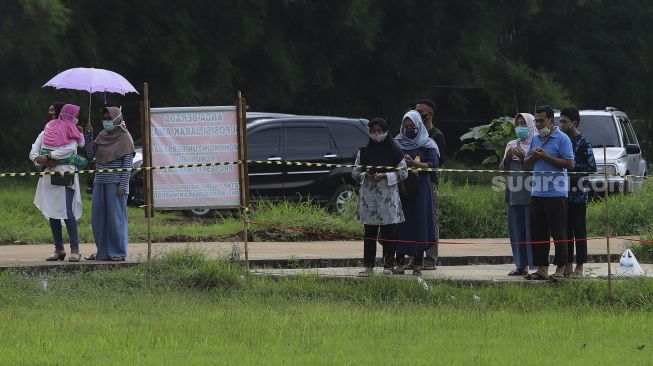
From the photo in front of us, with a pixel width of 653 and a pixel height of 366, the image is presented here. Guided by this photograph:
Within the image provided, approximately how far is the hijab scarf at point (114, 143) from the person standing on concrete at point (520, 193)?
4060 millimetres

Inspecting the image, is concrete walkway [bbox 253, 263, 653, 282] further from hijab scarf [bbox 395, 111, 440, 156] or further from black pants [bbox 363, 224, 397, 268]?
hijab scarf [bbox 395, 111, 440, 156]

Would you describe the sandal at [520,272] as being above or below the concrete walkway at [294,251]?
below

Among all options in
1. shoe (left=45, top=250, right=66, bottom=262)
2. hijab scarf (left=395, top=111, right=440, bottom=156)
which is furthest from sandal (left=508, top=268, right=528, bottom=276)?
shoe (left=45, top=250, right=66, bottom=262)

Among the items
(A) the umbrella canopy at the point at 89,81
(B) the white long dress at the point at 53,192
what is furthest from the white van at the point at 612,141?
(B) the white long dress at the point at 53,192

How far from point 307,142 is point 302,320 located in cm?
1164

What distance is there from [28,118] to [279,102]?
7317mm

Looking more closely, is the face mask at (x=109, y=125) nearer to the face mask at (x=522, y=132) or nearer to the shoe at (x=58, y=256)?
the shoe at (x=58, y=256)

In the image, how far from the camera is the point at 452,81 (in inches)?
1314

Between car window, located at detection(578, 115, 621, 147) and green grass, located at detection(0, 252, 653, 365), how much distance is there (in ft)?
37.7

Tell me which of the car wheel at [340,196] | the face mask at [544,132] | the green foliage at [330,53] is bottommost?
the car wheel at [340,196]

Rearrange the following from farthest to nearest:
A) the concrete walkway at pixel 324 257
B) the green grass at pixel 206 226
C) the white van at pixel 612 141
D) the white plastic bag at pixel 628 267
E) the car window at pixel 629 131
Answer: the car window at pixel 629 131 → the white van at pixel 612 141 → the green grass at pixel 206 226 → the concrete walkway at pixel 324 257 → the white plastic bag at pixel 628 267

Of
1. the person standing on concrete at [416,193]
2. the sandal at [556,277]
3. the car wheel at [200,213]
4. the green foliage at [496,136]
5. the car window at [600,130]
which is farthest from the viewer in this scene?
the car window at [600,130]

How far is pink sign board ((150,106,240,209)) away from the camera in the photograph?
42.8ft

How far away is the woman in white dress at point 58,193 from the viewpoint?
1406 cm
